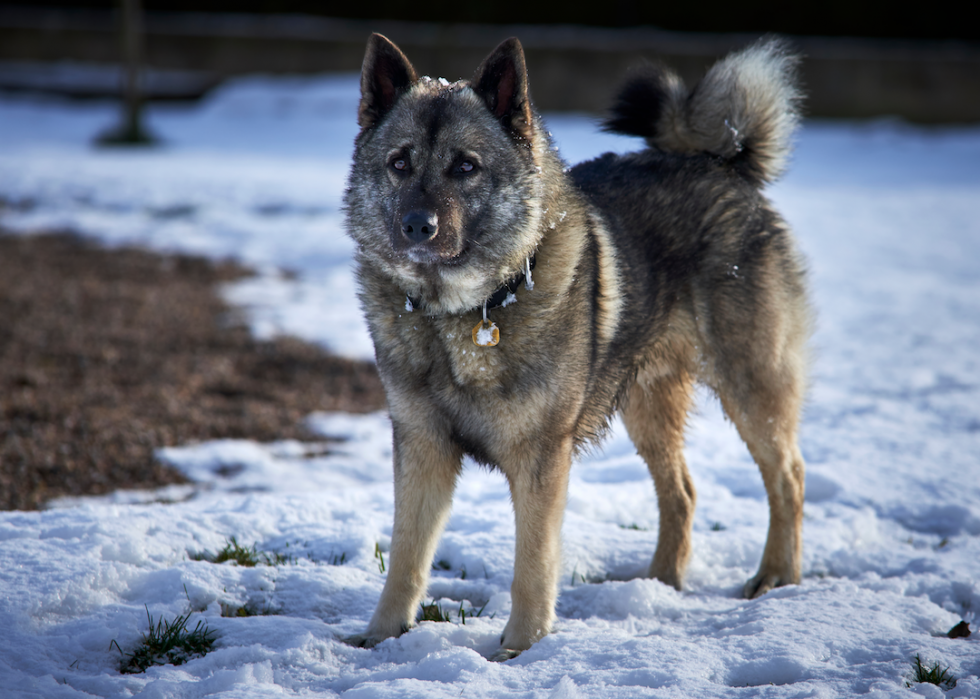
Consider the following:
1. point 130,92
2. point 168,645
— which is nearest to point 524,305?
point 168,645

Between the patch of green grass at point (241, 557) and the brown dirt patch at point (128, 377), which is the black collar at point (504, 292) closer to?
the patch of green grass at point (241, 557)

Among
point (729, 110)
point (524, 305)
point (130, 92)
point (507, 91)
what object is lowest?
point (524, 305)

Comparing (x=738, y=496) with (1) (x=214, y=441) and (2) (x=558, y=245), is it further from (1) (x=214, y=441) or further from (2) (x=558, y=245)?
(1) (x=214, y=441)

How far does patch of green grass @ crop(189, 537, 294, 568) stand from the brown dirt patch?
1.26 m

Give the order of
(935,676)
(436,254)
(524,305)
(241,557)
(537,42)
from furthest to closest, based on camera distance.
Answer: (537,42) → (241,557) → (524,305) → (436,254) → (935,676)

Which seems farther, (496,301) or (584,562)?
(584,562)

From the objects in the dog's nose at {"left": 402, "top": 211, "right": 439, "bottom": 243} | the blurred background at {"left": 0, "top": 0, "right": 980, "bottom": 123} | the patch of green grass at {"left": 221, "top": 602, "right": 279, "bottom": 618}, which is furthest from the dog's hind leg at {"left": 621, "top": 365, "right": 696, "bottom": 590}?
the blurred background at {"left": 0, "top": 0, "right": 980, "bottom": 123}

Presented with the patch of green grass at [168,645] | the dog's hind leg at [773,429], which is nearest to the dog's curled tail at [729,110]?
the dog's hind leg at [773,429]

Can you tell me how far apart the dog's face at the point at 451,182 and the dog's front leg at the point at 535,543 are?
59cm

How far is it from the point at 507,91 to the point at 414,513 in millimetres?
1485

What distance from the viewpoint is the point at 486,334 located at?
2631mm

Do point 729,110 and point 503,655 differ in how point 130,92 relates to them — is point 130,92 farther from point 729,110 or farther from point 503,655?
point 503,655

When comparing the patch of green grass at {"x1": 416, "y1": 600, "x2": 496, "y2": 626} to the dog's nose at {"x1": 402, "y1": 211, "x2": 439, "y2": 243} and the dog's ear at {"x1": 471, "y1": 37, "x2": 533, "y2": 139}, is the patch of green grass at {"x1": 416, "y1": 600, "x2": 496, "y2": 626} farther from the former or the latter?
the dog's ear at {"x1": 471, "y1": 37, "x2": 533, "y2": 139}

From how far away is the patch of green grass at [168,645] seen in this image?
2.45 meters
